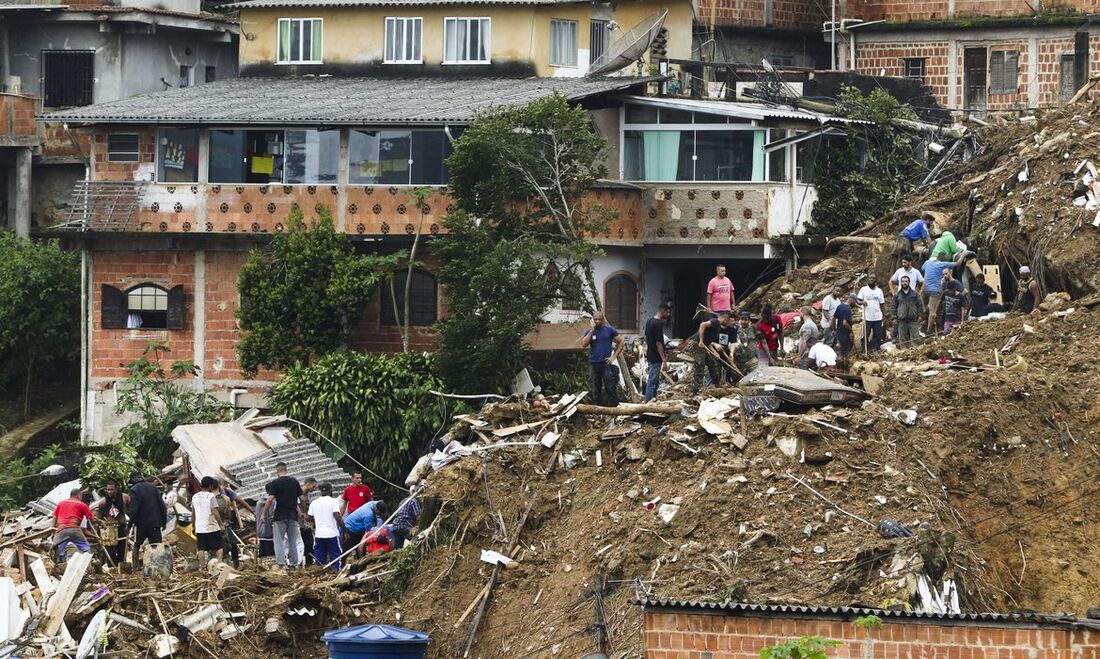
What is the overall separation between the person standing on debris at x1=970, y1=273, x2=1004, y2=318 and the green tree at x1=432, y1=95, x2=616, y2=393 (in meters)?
5.86

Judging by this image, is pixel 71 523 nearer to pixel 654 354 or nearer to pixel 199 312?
pixel 654 354

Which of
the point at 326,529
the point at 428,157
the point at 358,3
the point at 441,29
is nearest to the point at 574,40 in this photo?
the point at 441,29

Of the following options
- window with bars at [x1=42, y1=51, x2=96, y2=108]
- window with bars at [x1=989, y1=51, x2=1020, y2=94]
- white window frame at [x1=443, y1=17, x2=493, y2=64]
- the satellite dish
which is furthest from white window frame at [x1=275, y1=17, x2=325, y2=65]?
window with bars at [x1=989, y1=51, x2=1020, y2=94]

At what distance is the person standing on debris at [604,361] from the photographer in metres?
30.1

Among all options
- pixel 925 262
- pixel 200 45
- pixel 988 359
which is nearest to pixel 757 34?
pixel 200 45

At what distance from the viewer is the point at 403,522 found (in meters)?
28.6

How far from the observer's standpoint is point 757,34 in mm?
47656

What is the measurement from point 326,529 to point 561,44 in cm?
1586

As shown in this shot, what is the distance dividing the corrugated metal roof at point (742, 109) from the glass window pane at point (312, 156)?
5197 millimetres

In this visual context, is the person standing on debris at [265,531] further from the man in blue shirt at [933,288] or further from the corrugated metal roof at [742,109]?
the corrugated metal roof at [742,109]

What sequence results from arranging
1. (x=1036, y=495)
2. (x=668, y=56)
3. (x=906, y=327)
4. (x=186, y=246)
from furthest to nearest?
(x=668, y=56)
(x=186, y=246)
(x=906, y=327)
(x=1036, y=495)

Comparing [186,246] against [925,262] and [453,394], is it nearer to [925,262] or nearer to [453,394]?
[453,394]

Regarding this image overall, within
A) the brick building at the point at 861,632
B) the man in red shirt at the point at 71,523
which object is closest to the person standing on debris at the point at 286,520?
the man in red shirt at the point at 71,523

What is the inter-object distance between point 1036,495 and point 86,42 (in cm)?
2513
